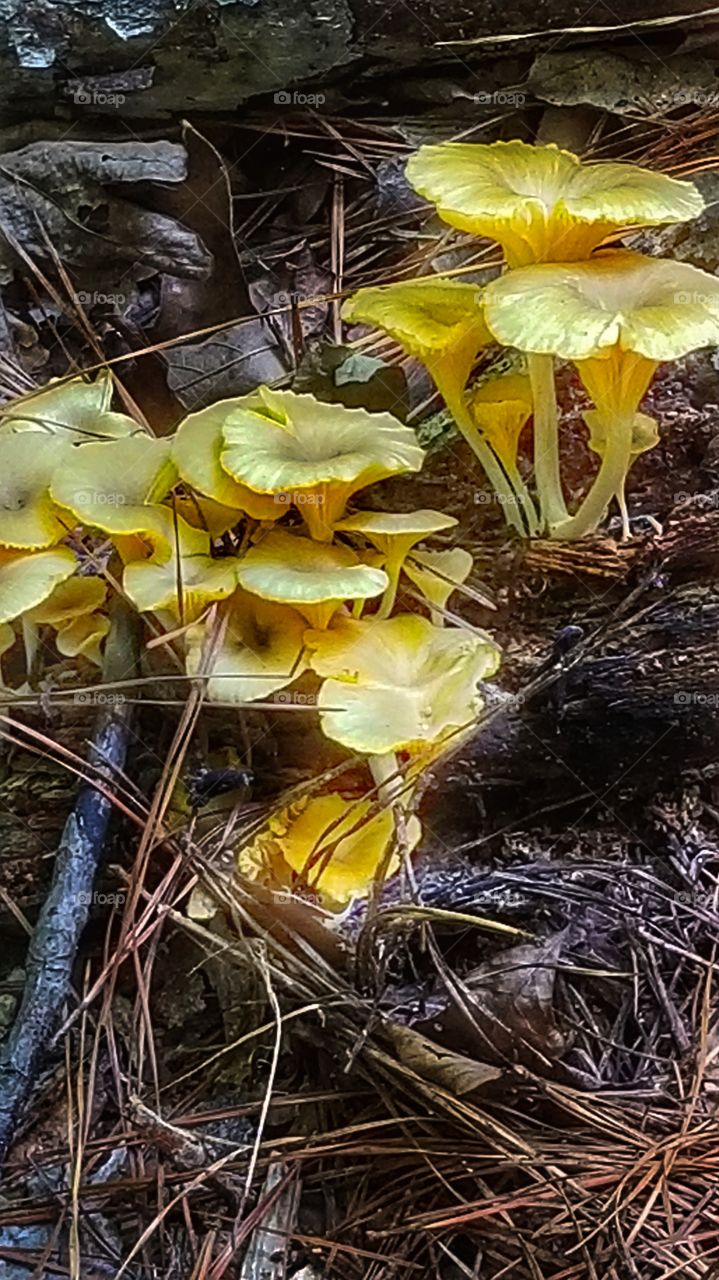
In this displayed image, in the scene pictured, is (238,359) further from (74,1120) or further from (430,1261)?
(430,1261)

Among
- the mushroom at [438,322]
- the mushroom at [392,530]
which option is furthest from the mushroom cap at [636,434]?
the mushroom at [392,530]

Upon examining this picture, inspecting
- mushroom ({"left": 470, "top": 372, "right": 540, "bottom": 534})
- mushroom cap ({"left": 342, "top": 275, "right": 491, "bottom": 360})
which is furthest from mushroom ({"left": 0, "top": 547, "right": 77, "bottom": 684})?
mushroom ({"left": 470, "top": 372, "right": 540, "bottom": 534})

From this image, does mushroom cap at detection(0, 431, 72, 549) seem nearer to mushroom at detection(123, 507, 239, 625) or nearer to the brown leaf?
mushroom at detection(123, 507, 239, 625)

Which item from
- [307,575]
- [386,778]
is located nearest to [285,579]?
[307,575]

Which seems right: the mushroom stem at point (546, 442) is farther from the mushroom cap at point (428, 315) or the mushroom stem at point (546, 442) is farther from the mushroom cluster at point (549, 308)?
the mushroom cap at point (428, 315)

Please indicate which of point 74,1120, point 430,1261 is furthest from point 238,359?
point 430,1261
